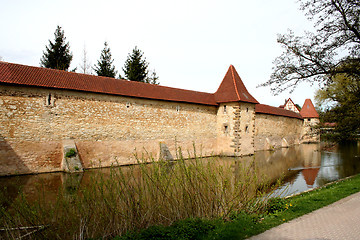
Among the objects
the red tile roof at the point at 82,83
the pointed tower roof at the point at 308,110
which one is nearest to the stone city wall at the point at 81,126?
the red tile roof at the point at 82,83

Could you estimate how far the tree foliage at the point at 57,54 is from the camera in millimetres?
27188

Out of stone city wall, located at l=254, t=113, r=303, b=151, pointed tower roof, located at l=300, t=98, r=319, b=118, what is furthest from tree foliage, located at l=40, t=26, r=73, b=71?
pointed tower roof, located at l=300, t=98, r=319, b=118

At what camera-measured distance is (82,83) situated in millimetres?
13711

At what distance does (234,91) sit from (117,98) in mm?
9640

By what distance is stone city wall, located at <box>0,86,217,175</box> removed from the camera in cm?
1127

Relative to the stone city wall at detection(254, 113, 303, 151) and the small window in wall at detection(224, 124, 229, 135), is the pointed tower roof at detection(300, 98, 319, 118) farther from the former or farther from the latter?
the small window in wall at detection(224, 124, 229, 135)

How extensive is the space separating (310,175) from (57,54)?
1083 inches

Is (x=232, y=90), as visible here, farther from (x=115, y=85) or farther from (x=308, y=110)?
(x=308, y=110)

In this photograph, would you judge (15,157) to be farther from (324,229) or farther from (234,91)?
(234,91)

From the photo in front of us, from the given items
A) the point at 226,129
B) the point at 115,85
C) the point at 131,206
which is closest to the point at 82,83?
the point at 115,85

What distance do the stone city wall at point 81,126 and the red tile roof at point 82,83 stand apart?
35 cm

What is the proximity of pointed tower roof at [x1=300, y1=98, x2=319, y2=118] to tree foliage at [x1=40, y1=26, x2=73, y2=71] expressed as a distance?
35.8 metres

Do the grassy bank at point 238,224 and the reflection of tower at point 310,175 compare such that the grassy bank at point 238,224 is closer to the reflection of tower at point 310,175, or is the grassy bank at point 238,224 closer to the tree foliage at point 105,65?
the reflection of tower at point 310,175

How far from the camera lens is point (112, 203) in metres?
4.37
